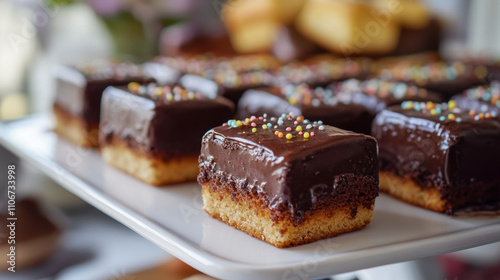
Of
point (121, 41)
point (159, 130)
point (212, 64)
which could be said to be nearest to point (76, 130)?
point (159, 130)

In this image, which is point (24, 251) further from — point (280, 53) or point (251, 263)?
point (280, 53)

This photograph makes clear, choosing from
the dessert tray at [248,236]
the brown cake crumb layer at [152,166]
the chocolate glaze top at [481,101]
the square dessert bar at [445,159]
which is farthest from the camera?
the chocolate glaze top at [481,101]

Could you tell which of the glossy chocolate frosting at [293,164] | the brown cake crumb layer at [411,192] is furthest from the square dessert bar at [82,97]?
the brown cake crumb layer at [411,192]

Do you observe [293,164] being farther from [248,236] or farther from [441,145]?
[441,145]

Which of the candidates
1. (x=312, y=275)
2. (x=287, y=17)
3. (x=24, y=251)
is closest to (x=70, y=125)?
(x=24, y=251)

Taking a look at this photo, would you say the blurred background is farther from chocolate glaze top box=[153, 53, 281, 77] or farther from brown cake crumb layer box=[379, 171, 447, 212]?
brown cake crumb layer box=[379, 171, 447, 212]

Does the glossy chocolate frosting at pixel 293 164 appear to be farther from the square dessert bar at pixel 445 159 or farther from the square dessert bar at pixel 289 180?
the square dessert bar at pixel 445 159

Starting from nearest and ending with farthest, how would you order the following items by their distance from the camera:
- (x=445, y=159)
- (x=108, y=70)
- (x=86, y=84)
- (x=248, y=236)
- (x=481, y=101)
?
(x=248, y=236), (x=445, y=159), (x=481, y=101), (x=86, y=84), (x=108, y=70)
